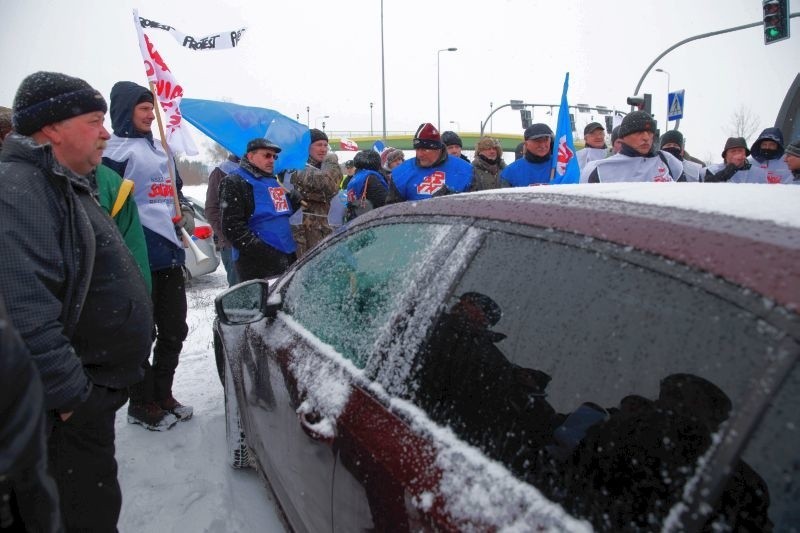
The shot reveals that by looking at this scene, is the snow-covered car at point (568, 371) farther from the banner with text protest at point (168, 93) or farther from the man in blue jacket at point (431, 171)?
the banner with text protest at point (168, 93)

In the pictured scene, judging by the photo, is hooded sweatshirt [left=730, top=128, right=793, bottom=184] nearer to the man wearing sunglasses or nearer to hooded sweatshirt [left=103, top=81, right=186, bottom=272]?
the man wearing sunglasses

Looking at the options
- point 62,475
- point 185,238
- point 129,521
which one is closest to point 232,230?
point 185,238

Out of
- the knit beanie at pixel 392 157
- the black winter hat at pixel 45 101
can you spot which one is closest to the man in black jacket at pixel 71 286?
the black winter hat at pixel 45 101

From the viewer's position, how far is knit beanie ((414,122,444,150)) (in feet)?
14.5

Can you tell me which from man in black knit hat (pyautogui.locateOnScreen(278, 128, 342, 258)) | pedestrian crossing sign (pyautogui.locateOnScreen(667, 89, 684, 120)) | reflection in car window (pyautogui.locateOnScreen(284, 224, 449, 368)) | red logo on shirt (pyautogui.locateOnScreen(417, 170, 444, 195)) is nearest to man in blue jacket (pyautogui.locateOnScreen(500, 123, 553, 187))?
red logo on shirt (pyautogui.locateOnScreen(417, 170, 444, 195))

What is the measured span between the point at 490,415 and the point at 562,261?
0.36 m

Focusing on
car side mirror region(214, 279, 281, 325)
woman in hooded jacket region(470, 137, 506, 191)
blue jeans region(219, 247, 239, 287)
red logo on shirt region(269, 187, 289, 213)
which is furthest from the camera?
woman in hooded jacket region(470, 137, 506, 191)

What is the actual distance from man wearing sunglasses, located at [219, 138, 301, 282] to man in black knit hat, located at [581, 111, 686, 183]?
2.62 metres

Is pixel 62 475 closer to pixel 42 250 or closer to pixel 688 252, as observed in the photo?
pixel 42 250

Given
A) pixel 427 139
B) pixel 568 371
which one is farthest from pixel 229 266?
pixel 568 371

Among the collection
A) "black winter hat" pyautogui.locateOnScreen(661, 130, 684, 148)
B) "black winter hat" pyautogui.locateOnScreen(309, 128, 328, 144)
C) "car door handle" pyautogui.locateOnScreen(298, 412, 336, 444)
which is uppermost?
"black winter hat" pyautogui.locateOnScreen(309, 128, 328, 144)

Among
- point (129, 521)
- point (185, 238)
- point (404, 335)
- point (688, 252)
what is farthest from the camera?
point (185, 238)

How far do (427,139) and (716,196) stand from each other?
3431 millimetres

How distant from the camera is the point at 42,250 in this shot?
1415mm
